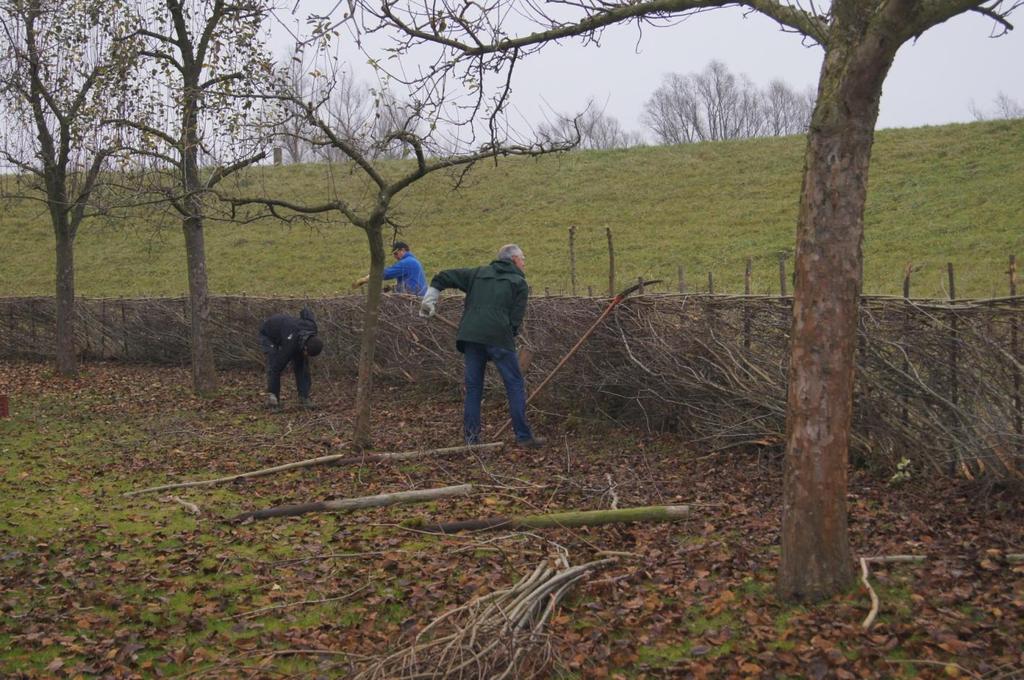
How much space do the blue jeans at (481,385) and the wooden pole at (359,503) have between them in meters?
1.70

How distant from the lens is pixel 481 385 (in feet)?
27.3

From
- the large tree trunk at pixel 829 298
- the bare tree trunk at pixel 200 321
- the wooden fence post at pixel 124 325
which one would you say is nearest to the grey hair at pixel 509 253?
the large tree trunk at pixel 829 298

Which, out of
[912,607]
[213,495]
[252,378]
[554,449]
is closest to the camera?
[912,607]

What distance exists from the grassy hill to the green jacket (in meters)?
9.26

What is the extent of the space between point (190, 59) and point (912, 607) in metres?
10.5

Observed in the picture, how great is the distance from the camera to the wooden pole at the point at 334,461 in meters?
7.25

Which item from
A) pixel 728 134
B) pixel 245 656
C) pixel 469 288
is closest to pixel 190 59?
pixel 469 288

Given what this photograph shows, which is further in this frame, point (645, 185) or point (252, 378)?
point (645, 185)

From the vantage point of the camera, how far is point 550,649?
3875 millimetres

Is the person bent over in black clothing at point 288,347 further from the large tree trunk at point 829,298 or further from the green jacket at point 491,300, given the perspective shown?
the large tree trunk at point 829,298

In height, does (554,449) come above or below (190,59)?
below

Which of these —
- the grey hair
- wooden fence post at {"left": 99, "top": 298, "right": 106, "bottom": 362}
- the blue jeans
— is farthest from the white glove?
wooden fence post at {"left": 99, "top": 298, "right": 106, "bottom": 362}

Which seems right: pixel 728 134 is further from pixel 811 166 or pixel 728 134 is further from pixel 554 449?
pixel 811 166

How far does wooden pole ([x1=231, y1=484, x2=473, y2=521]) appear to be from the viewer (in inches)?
248
